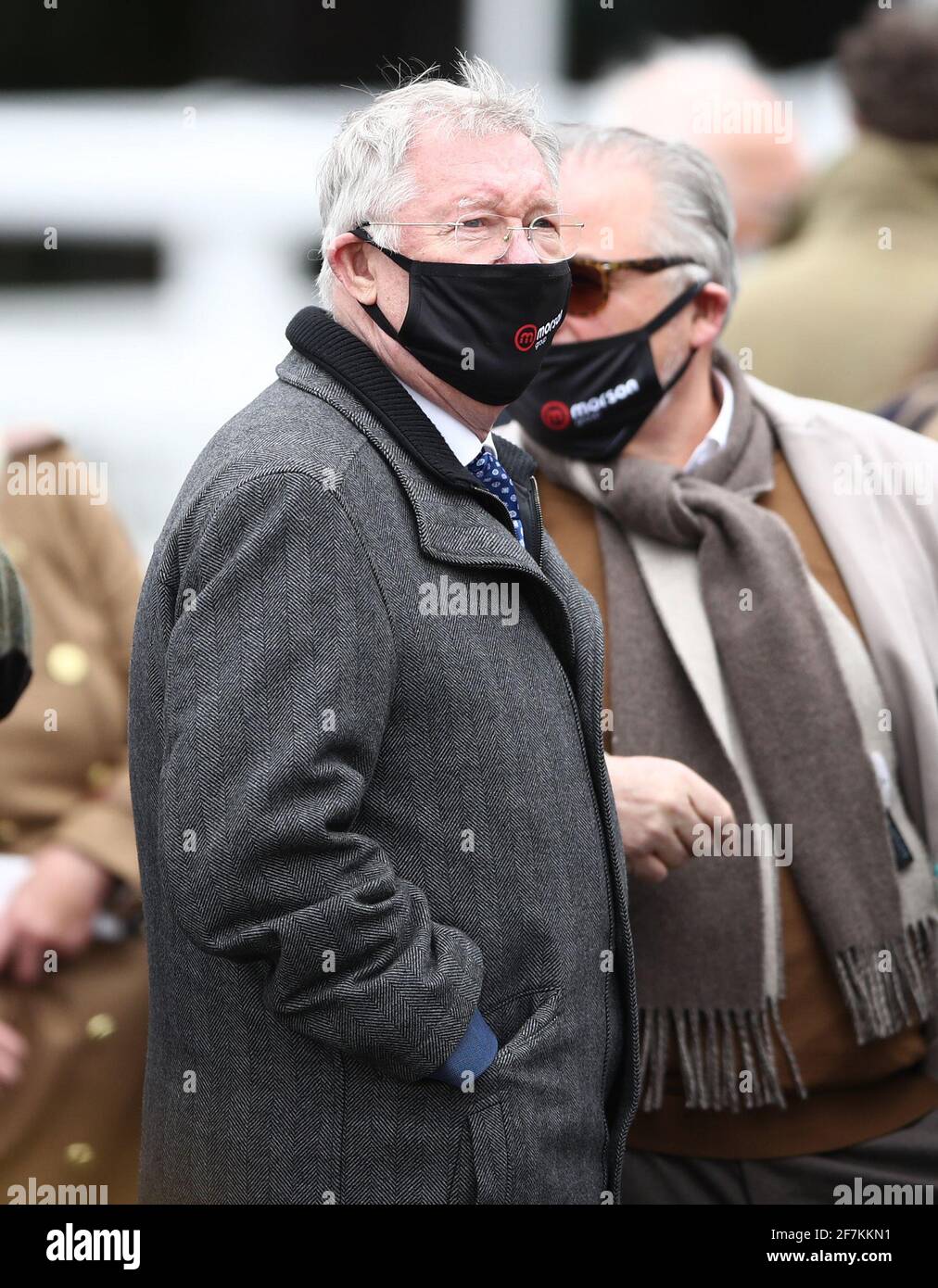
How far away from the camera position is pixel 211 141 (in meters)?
4.54

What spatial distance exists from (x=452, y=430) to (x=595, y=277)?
62 centimetres

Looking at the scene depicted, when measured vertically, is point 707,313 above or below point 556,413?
above

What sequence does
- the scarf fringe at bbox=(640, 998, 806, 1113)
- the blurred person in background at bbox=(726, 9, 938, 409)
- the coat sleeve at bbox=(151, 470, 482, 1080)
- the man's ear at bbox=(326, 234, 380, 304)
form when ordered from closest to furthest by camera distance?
the coat sleeve at bbox=(151, 470, 482, 1080) < the man's ear at bbox=(326, 234, 380, 304) < the scarf fringe at bbox=(640, 998, 806, 1113) < the blurred person in background at bbox=(726, 9, 938, 409)

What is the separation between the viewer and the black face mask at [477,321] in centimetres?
178

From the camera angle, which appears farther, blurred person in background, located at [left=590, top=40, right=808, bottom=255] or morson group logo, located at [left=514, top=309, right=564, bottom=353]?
blurred person in background, located at [left=590, top=40, right=808, bottom=255]

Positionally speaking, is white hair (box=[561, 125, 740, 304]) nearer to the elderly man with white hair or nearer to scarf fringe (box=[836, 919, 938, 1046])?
the elderly man with white hair

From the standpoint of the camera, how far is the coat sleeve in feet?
5.13

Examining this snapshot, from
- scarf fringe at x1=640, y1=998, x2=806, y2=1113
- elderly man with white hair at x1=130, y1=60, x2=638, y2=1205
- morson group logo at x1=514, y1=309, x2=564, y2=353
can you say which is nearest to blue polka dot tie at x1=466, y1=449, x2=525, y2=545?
elderly man with white hair at x1=130, y1=60, x2=638, y2=1205

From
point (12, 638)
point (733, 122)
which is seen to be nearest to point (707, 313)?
point (12, 638)

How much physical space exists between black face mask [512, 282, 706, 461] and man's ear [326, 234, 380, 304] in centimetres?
55

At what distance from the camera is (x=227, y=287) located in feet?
14.9

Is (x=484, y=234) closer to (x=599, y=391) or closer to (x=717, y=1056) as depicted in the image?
(x=599, y=391)

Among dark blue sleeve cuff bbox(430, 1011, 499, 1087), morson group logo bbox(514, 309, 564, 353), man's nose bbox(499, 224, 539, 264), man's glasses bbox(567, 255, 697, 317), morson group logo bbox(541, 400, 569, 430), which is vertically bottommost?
→ dark blue sleeve cuff bbox(430, 1011, 499, 1087)

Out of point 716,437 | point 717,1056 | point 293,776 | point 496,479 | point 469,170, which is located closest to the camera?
point 293,776
